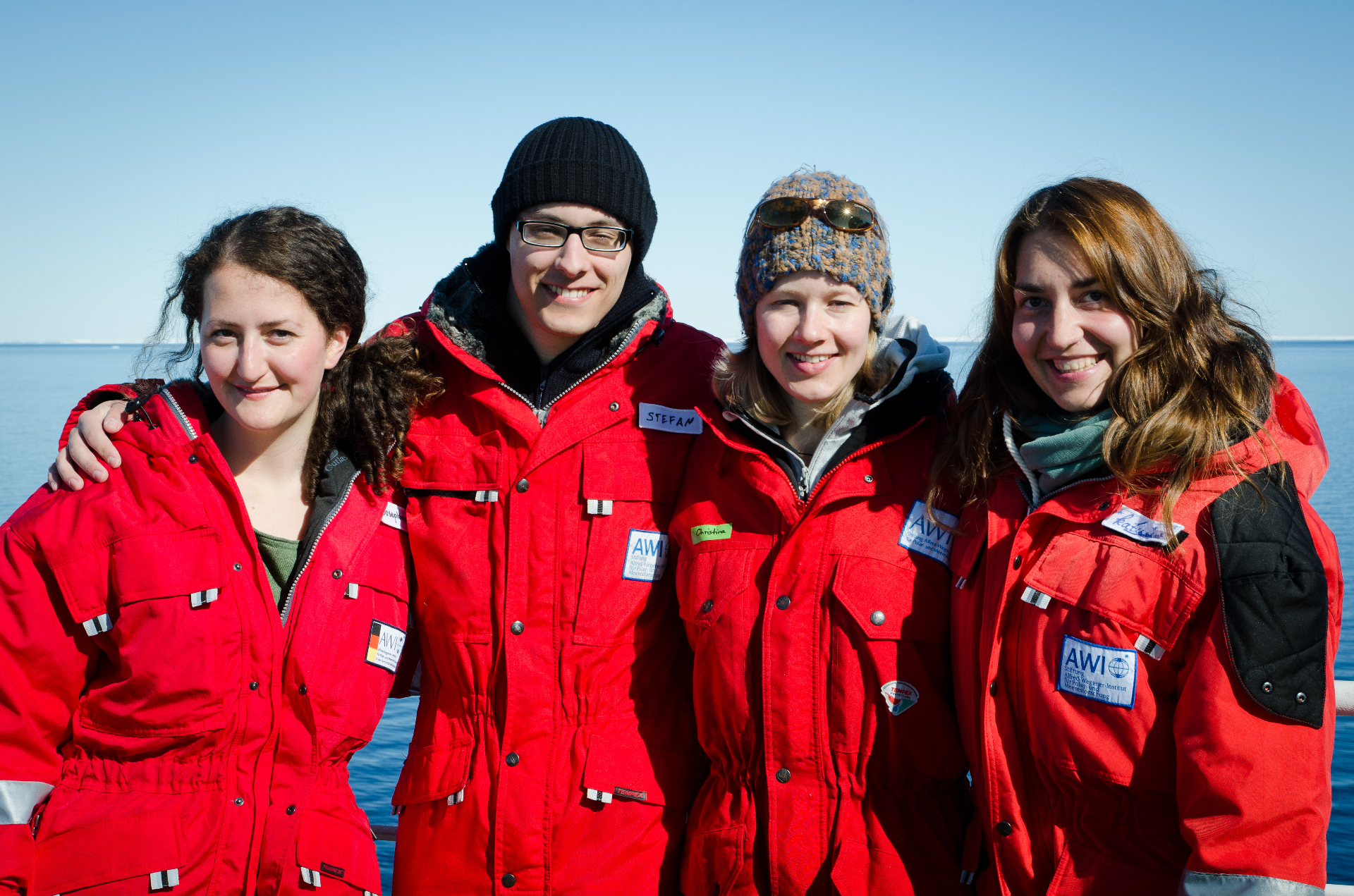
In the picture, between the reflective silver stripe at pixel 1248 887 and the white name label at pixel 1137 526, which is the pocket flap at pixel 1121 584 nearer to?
the white name label at pixel 1137 526

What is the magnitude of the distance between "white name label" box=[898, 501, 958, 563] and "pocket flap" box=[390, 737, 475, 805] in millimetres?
1310

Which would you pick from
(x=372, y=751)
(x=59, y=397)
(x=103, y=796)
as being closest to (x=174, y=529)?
(x=103, y=796)

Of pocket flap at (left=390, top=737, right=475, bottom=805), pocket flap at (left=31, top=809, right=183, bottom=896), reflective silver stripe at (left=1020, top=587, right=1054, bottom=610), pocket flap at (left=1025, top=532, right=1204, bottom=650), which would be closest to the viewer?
pocket flap at (left=1025, top=532, right=1204, bottom=650)

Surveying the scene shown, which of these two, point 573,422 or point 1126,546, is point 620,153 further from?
point 1126,546

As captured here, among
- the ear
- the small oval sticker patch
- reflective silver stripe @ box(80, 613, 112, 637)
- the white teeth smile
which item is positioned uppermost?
the white teeth smile

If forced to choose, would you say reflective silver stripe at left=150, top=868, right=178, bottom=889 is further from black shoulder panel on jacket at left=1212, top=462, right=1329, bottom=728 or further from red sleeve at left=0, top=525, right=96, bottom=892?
black shoulder panel on jacket at left=1212, top=462, right=1329, bottom=728

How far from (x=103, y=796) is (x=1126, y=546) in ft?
8.08

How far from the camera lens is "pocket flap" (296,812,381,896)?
235 cm

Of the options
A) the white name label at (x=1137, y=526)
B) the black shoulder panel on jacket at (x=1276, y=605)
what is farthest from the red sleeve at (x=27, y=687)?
the black shoulder panel on jacket at (x=1276, y=605)

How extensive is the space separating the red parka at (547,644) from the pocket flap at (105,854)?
0.61m

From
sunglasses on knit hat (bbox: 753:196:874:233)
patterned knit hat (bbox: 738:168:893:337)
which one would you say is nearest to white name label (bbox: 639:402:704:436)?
patterned knit hat (bbox: 738:168:893:337)

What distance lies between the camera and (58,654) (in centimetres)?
227

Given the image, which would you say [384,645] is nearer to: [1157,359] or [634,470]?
[634,470]

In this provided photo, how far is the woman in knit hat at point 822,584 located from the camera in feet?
7.50
